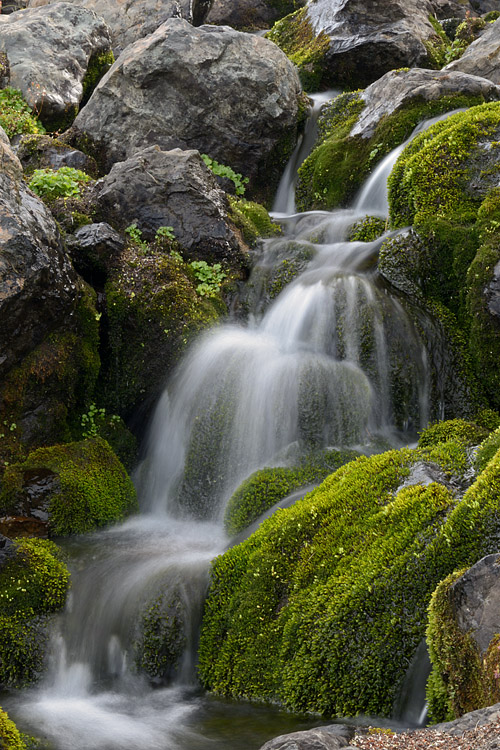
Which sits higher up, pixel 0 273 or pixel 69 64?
pixel 69 64

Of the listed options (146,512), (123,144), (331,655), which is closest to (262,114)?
(123,144)

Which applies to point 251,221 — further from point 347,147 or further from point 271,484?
point 271,484

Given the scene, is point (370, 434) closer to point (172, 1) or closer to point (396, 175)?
point (396, 175)

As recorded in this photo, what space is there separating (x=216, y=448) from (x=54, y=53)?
12289 mm

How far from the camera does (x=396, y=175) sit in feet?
30.9

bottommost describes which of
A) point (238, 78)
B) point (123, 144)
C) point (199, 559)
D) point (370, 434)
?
point (199, 559)

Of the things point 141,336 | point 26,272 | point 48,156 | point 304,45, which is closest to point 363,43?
point 304,45

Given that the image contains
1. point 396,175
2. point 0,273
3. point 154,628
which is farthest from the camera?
point 396,175

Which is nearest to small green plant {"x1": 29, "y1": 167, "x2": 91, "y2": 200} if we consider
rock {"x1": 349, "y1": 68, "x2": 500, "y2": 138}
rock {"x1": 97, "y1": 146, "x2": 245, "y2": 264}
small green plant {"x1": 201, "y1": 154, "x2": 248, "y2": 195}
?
rock {"x1": 97, "y1": 146, "x2": 245, "y2": 264}

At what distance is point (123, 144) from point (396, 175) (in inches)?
240

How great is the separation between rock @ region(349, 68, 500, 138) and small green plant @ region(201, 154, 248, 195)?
224 centimetres

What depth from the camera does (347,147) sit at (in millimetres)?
12172

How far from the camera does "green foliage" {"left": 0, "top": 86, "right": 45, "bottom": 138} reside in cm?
1358

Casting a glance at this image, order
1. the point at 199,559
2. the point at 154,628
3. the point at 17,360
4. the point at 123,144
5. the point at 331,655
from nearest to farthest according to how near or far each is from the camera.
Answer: the point at 331,655
the point at 154,628
the point at 199,559
the point at 17,360
the point at 123,144
